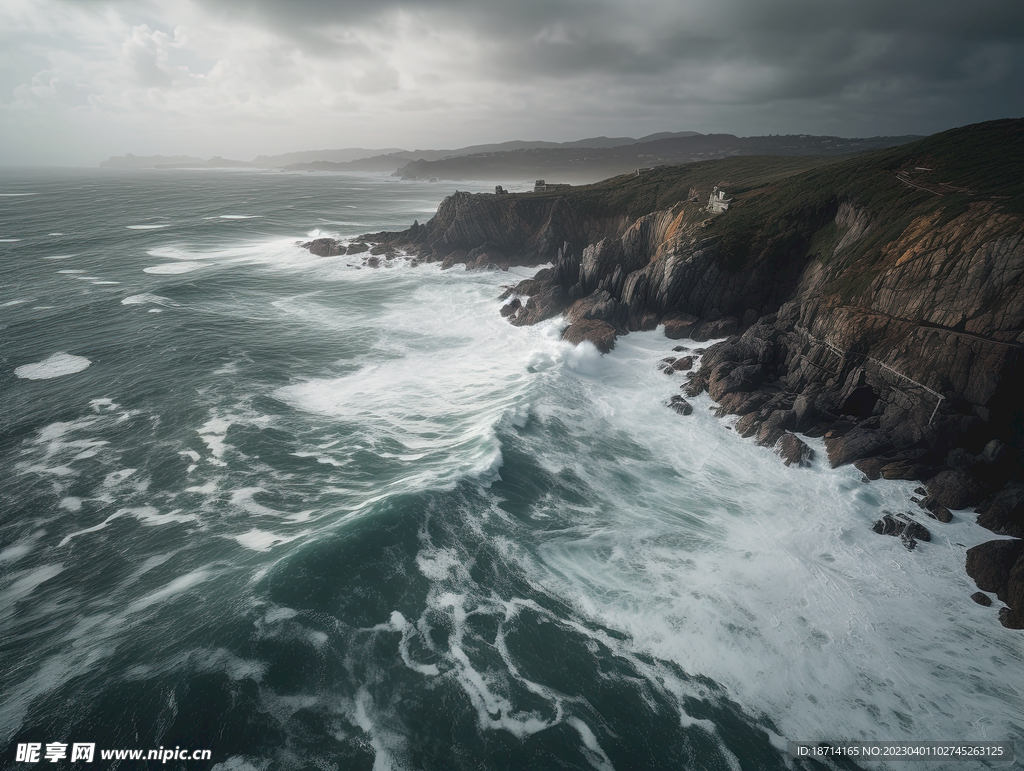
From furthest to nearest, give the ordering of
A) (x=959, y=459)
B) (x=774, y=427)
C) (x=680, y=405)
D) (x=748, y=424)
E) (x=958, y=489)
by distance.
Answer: (x=680, y=405)
(x=748, y=424)
(x=774, y=427)
(x=959, y=459)
(x=958, y=489)

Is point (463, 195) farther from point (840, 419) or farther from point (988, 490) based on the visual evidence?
point (988, 490)

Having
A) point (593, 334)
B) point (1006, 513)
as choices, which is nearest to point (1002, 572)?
point (1006, 513)

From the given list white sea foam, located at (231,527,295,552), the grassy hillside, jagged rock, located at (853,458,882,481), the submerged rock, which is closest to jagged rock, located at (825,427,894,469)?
jagged rock, located at (853,458,882,481)

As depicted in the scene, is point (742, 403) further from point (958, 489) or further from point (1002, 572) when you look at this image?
point (1002, 572)

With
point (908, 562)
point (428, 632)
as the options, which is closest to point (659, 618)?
point (428, 632)

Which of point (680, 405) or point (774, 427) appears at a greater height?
point (774, 427)

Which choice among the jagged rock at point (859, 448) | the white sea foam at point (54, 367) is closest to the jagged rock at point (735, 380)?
the jagged rock at point (859, 448)
